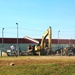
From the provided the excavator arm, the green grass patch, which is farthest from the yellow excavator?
the green grass patch

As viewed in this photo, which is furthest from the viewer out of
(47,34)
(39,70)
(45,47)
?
(47,34)

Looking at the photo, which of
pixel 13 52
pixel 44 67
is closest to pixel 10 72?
pixel 44 67

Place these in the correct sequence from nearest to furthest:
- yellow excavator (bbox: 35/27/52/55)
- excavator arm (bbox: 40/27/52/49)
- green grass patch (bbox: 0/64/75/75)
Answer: green grass patch (bbox: 0/64/75/75) → yellow excavator (bbox: 35/27/52/55) → excavator arm (bbox: 40/27/52/49)

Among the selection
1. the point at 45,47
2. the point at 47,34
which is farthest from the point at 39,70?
the point at 47,34

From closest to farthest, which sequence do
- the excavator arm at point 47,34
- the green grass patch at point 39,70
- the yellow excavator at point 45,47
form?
the green grass patch at point 39,70 < the yellow excavator at point 45,47 < the excavator arm at point 47,34

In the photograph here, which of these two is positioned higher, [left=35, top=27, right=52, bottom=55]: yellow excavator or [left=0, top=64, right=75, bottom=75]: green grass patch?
[left=35, top=27, right=52, bottom=55]: yellow excavator

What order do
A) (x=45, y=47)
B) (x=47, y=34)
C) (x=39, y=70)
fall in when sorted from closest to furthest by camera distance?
(x=39, y=70)
(x=45, y=47)
(x=47, y=34)

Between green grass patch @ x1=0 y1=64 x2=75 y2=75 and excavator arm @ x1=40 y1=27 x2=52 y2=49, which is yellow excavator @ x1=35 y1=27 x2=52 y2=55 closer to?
excavator arm @ x1=40 y1=27 x2=52 y2=49

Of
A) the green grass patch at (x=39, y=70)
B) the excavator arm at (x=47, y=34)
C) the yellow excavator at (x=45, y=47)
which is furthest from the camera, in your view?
the excavator arm at (x=47, y=34)

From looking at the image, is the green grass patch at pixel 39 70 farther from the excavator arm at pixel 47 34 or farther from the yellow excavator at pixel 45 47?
the excavator arm at pixel 47 34

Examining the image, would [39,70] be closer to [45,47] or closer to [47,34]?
[45,47]

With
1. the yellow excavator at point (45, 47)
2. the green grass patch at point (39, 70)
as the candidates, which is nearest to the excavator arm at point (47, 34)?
the yellow excavator at point (45, 47)

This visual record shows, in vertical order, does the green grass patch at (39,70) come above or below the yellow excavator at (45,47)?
below

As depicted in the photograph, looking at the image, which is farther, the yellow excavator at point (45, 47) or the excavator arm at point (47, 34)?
the excavator arm at point (47, 34)
